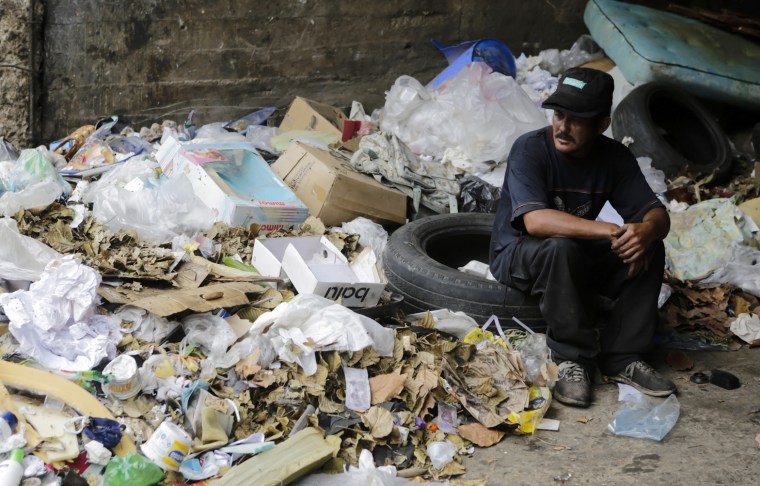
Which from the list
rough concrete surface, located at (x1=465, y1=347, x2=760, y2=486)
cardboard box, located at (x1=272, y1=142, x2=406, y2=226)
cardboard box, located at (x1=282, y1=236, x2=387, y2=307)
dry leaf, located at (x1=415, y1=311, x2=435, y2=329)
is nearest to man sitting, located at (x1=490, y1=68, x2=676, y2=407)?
rough concrete surface, located at (x1=465, y1=347, x2=760, y2=486)

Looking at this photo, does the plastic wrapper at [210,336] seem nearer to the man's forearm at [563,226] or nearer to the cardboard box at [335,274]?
the cardboard box at [335,274]

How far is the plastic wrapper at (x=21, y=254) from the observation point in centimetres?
355

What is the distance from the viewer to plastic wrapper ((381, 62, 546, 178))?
5562 millimetres

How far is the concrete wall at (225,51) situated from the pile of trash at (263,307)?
259 millimetres

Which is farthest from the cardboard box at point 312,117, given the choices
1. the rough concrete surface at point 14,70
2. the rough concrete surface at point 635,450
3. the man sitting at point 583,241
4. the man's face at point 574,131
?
the rough concrete surface at point 635,450

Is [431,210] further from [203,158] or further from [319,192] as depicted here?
[203,158]

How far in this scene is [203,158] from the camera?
4.84m

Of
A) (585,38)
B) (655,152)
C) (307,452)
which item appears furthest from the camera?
(585,38)

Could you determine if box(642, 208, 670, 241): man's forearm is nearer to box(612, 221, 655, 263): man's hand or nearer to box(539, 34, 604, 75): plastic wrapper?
box(612, 221, 655, 263): man's hand

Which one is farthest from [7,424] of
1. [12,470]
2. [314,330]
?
[314,330]

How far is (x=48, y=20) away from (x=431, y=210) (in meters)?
2.77

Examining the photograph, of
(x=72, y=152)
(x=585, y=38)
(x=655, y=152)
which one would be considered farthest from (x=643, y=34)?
(x=72, y=152)

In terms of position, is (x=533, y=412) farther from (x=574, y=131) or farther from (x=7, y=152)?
(x=7, y=152)

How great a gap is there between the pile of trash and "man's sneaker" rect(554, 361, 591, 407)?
0.27 ft
